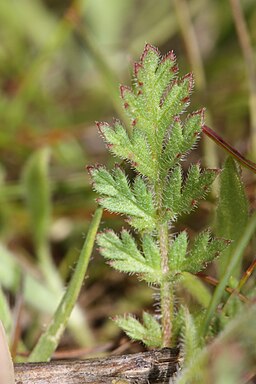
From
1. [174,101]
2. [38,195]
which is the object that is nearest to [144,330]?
[174,101]

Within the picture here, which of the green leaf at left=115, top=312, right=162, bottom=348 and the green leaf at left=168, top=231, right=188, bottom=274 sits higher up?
the green leaf at left=168, top=231, right=188, bottom=274

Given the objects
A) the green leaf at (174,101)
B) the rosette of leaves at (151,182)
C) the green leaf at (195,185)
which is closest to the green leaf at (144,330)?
the rosette of leaves at (151,182)

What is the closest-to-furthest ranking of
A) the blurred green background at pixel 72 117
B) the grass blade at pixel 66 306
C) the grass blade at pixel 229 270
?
the grass blade at pixel 229 270 → the grass blade at pixel 66 306 → the blurred green background at pixel 72 117

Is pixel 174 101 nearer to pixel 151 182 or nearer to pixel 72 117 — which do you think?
pixel 151 182

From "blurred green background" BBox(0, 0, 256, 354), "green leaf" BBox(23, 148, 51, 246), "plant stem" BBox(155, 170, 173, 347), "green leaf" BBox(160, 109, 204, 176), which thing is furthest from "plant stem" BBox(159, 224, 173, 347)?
"green leaf" BBox(23, 148, 51, 246)

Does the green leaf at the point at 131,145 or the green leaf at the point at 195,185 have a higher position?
the green leaf at the point at 131,145

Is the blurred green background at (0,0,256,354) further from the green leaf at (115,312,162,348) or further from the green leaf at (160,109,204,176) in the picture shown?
the green leaf at (160,109,204,176)

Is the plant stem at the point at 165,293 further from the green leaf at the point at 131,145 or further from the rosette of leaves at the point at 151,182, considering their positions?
the green leaf at the point at 131,145
